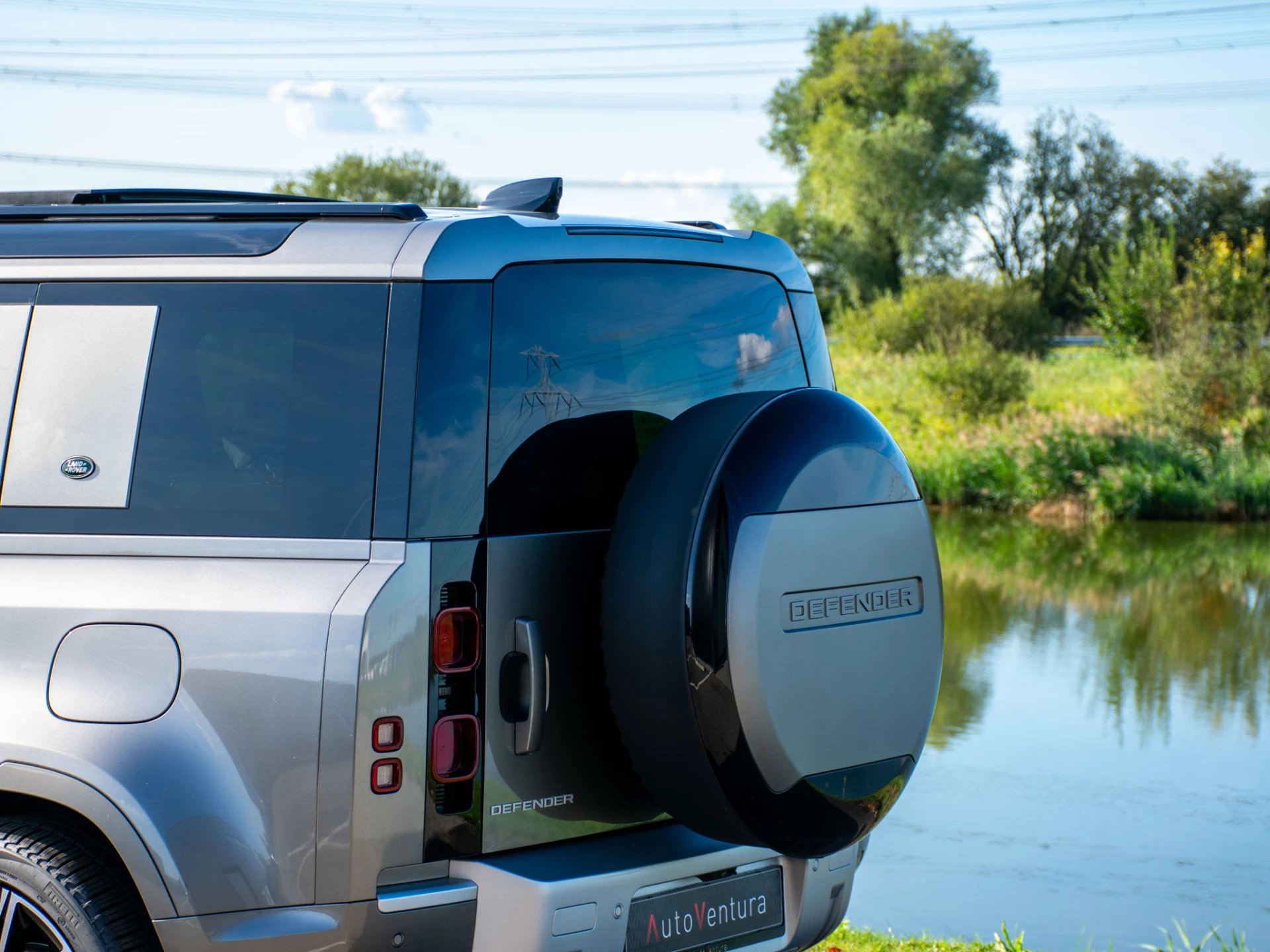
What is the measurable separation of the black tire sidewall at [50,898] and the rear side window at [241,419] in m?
0.66

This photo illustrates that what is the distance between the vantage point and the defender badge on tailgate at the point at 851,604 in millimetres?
2592

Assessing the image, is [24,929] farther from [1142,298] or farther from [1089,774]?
[1142,298]

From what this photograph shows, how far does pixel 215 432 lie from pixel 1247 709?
7.45 meters

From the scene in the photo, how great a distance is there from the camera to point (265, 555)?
2.55 metres

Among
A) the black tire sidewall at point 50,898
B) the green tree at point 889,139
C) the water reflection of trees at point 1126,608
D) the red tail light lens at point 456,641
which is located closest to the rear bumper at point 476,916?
the black tire sidewall at point 50,898

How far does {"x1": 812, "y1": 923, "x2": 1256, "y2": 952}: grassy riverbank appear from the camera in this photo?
429cm

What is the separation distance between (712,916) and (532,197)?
1.70 meters

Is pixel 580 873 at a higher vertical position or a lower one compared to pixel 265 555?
lower

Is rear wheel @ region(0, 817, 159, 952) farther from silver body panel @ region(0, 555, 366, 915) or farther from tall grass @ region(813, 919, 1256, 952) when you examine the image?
tall grass @ region(813, 919, 1256, 952)

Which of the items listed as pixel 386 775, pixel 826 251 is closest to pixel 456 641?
pixel 386 775

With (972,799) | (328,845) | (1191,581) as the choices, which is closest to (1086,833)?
(972,799)

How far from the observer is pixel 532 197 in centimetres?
320

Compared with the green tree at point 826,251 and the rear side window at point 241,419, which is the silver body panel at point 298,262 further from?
the green tree at point 826,251

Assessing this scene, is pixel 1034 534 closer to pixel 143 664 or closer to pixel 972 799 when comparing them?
pixel 972 799
